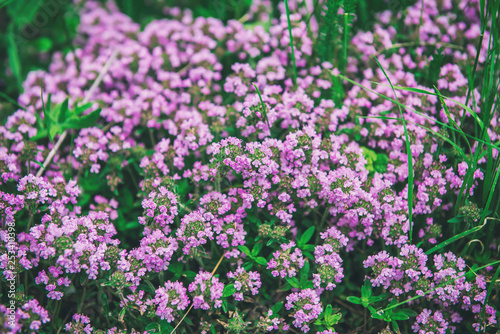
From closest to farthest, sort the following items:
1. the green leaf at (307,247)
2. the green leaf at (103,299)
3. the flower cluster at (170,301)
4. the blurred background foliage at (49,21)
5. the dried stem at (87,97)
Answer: the flower cluster at (170,301), the green leaf at (103,299), the green leaf at (307,247), the dried stem at (87,97), the blurred background foliage at (49,21)

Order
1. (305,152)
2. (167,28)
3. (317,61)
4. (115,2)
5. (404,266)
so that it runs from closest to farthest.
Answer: (404,266), (305,152), (317,61), (167,28), (115,2)

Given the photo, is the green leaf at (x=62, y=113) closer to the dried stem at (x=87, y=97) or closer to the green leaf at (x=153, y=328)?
the dried stem at (x=87, y=97)

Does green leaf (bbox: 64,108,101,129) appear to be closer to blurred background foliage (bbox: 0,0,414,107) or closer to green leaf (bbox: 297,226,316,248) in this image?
blurred background foliage (bbox: 0,0,414,107)

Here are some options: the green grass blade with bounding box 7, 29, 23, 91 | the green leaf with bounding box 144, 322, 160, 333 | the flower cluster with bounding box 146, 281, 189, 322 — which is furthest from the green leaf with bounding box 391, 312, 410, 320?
the green grass blade with bounding box 7, 29, 23, 91

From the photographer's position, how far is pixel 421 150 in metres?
3.20

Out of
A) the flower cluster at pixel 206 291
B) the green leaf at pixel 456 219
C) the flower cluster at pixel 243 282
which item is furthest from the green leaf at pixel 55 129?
the green leaf at pixel 456 219

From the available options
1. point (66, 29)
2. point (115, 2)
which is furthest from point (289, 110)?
point (115, 2)

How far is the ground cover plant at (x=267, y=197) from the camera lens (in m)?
2.81

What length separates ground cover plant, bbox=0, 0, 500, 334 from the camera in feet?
9.21

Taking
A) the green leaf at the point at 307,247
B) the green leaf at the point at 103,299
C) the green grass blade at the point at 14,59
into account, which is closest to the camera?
the green leaf at the point at 103,299

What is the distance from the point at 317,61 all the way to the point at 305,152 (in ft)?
4.49

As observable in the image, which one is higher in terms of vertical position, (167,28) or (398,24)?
(398,24)

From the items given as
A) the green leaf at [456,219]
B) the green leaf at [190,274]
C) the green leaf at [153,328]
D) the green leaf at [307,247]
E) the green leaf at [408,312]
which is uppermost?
the green leaf at [456,219]

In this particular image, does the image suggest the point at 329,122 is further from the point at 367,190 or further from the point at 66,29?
the point at 66,29
